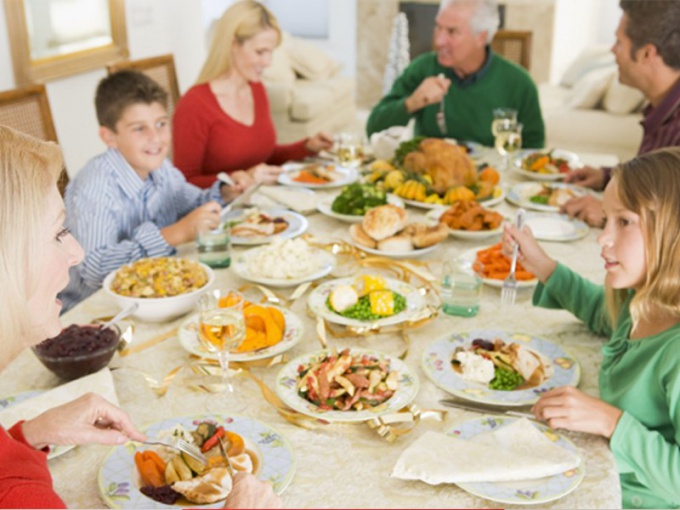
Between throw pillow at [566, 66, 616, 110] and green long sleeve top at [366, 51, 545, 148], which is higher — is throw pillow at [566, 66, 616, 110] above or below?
below

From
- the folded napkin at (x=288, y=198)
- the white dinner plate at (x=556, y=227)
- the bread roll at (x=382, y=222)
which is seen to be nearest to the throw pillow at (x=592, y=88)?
the white dinner plate at (x=556, y=227)

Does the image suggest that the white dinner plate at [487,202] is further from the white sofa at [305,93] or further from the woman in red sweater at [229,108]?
the white sofa at [305,93]

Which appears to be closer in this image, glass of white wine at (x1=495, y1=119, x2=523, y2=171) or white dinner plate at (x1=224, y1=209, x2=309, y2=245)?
white dinner plate at (x1=224, y1=209, x2=309, y2=245)

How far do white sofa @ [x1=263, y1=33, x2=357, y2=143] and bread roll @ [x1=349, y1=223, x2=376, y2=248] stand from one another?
4.13 metres

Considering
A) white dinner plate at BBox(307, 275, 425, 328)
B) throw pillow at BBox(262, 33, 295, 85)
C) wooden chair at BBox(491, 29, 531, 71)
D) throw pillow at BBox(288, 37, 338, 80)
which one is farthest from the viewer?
throw pillow at BBox(288, 37, 338, 80)

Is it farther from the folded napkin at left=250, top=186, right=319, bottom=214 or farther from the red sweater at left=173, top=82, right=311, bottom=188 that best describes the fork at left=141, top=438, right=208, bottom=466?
the red sweater at left=173, top=82, right=311, bottom=188

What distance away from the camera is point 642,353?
1360 millimetres

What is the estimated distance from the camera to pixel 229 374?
1.48 meters

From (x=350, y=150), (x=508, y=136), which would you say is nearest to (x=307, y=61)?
(x=350, y=150)

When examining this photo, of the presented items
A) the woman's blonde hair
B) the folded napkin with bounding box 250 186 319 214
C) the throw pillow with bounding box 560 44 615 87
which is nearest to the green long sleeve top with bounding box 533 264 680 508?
→ the folded napkin with bounding box 250 186 319 214

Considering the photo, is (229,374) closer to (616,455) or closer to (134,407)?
(134,407)

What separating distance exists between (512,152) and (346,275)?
1145mm

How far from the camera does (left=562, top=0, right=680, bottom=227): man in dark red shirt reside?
2424mm

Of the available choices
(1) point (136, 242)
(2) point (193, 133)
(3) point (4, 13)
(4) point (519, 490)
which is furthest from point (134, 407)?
(3) point (4, 13)
